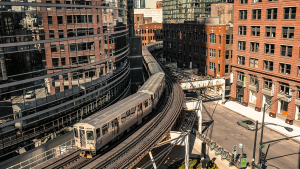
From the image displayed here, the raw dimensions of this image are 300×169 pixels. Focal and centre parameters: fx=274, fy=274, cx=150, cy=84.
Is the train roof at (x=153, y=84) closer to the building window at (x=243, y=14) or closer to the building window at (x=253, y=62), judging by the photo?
the building window at (x=253, y=62)

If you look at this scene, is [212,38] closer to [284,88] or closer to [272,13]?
[272,13]

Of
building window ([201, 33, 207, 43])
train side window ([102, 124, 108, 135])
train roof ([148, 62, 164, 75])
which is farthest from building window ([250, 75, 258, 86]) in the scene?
train side window ([102, 124, 108, 135])

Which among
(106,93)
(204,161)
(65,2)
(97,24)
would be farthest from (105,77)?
(204,161)

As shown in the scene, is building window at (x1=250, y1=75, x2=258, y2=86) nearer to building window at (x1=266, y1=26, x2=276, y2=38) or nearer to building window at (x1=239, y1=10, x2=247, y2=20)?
building window at (x1=266, y1=26, x2=276, y2=38)

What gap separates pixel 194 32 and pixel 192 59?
7482 millimetres

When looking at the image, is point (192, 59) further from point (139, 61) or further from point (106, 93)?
point (106, 93)

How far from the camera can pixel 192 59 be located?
7675 centimetres

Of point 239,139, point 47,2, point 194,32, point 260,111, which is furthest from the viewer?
point 194,32

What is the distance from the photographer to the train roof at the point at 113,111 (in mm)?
25906

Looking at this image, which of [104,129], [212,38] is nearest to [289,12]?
[212,38]

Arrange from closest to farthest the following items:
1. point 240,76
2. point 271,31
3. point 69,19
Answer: point 69,19 < point 271,31 < point 240,76

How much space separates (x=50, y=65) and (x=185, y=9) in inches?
3140

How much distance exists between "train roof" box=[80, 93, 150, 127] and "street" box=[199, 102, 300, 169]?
48.3 ft

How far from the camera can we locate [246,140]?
40594mm
